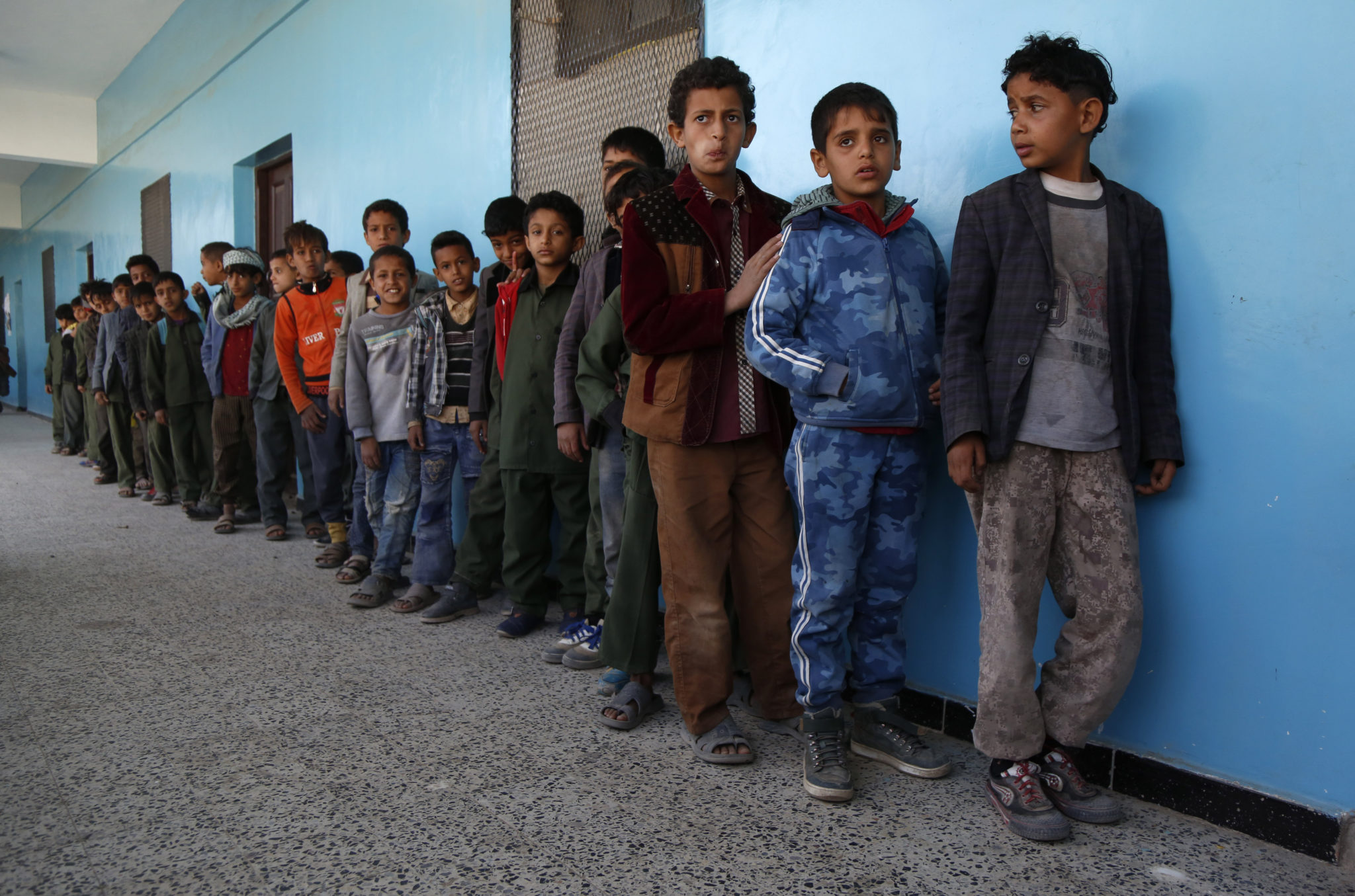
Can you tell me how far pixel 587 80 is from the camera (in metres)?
3.61

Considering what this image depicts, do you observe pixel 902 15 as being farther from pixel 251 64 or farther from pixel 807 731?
pixel 251 64

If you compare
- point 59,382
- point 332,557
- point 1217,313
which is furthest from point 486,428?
point 59,382

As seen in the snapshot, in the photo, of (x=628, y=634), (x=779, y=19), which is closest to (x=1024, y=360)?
(x=628, y=634)

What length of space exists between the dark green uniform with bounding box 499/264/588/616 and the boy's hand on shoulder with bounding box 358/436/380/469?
70cm

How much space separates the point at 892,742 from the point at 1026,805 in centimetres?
35

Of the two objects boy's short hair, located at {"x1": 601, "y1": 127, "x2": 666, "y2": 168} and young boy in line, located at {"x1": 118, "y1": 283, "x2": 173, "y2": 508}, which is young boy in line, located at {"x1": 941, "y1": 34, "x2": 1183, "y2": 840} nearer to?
boy's short hair, located at {"x1": 601, "y1": 127, "x2": 666, "y2": 168}

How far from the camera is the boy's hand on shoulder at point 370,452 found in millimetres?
3594

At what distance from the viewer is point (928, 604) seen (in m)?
2.37

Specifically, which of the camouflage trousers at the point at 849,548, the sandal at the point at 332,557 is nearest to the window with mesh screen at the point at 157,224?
the sandal at the point at 332,557

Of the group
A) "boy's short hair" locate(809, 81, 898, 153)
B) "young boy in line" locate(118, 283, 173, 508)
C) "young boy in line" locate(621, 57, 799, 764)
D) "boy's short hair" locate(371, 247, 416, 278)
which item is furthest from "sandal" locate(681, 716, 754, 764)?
"young boy in line" locate(118, 283, 173, 508)

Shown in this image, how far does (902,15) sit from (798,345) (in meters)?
1.02

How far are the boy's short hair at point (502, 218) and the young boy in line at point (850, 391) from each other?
59.7 inches

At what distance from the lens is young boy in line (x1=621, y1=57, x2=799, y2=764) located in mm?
2143

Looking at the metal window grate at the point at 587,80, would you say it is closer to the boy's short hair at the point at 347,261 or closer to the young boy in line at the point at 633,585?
the young boy in line at the point at 633,585
